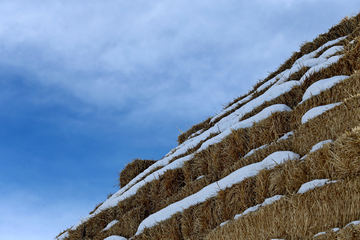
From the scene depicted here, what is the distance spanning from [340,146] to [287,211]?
3.14ft

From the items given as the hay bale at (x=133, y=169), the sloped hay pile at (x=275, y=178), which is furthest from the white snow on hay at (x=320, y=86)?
the hay bale at (x=133, y=169)

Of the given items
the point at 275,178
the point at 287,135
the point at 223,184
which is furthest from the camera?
the point at 287,135

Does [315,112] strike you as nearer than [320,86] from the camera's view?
Yes

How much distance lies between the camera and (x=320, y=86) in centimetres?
521

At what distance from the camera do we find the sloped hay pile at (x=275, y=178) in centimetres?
300

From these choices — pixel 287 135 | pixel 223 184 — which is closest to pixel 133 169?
pixel 223 184

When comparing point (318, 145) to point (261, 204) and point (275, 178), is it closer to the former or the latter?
point (275, 178)

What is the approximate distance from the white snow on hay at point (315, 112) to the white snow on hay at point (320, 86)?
18.1 inches

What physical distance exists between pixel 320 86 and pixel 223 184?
246 centimetres

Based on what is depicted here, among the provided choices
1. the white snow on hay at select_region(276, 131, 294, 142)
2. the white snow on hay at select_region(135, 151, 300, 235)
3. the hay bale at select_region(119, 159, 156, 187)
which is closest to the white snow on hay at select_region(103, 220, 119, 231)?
the white snow on hay at select_region(135, 151, 300, 235)

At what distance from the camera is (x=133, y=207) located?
665 centimetres

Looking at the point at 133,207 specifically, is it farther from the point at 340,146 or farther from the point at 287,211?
the point at 340,146

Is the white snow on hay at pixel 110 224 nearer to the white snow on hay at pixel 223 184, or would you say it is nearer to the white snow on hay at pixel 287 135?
the white snow on hay at pixel 223 184

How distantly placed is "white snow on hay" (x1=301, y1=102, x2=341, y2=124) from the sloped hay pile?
18 millimetres
